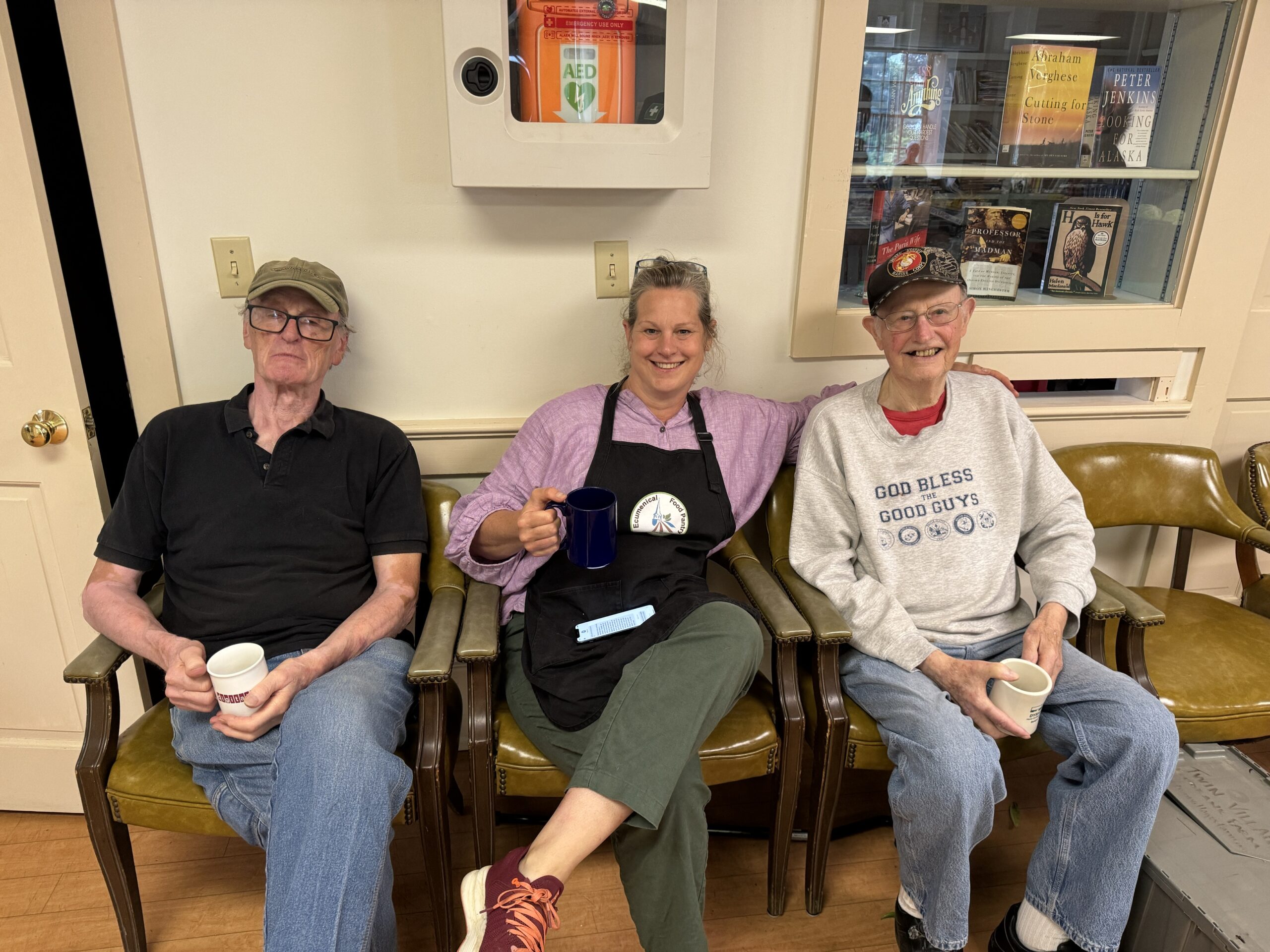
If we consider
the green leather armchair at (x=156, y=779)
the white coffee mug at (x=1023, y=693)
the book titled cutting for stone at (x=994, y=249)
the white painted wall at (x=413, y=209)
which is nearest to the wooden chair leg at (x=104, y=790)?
the green leather armchair at (x=156, y=779)

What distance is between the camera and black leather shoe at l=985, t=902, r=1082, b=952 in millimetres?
1551

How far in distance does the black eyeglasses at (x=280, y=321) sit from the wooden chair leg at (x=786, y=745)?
Answer: 46.4 inches

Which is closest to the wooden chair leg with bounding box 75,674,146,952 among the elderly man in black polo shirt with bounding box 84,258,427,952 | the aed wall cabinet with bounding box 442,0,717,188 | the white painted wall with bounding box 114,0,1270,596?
the elderly man in black polo shirt with bounding box 84,258,427,952

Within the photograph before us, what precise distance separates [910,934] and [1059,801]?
39 centimetres

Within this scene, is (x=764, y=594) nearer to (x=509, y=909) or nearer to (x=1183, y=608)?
(x=509, y=909)

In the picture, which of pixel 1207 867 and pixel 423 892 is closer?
pixel 1207 867

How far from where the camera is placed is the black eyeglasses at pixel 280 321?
5.50ft

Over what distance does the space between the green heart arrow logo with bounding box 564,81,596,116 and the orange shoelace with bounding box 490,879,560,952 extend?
4.90ft

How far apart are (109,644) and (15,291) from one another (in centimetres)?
78

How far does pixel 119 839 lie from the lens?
60.5 inches

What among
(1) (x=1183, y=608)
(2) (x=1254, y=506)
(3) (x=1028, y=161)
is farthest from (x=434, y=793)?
(2) (x=1254, y=506)

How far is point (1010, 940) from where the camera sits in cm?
159

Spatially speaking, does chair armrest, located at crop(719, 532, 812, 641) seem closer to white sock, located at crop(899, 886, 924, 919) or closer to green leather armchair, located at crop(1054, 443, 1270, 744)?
white sock, located at crop(899, 886, 924, 919)

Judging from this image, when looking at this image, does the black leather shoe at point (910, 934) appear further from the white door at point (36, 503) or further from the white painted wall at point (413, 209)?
the white door at point (36, 503)
